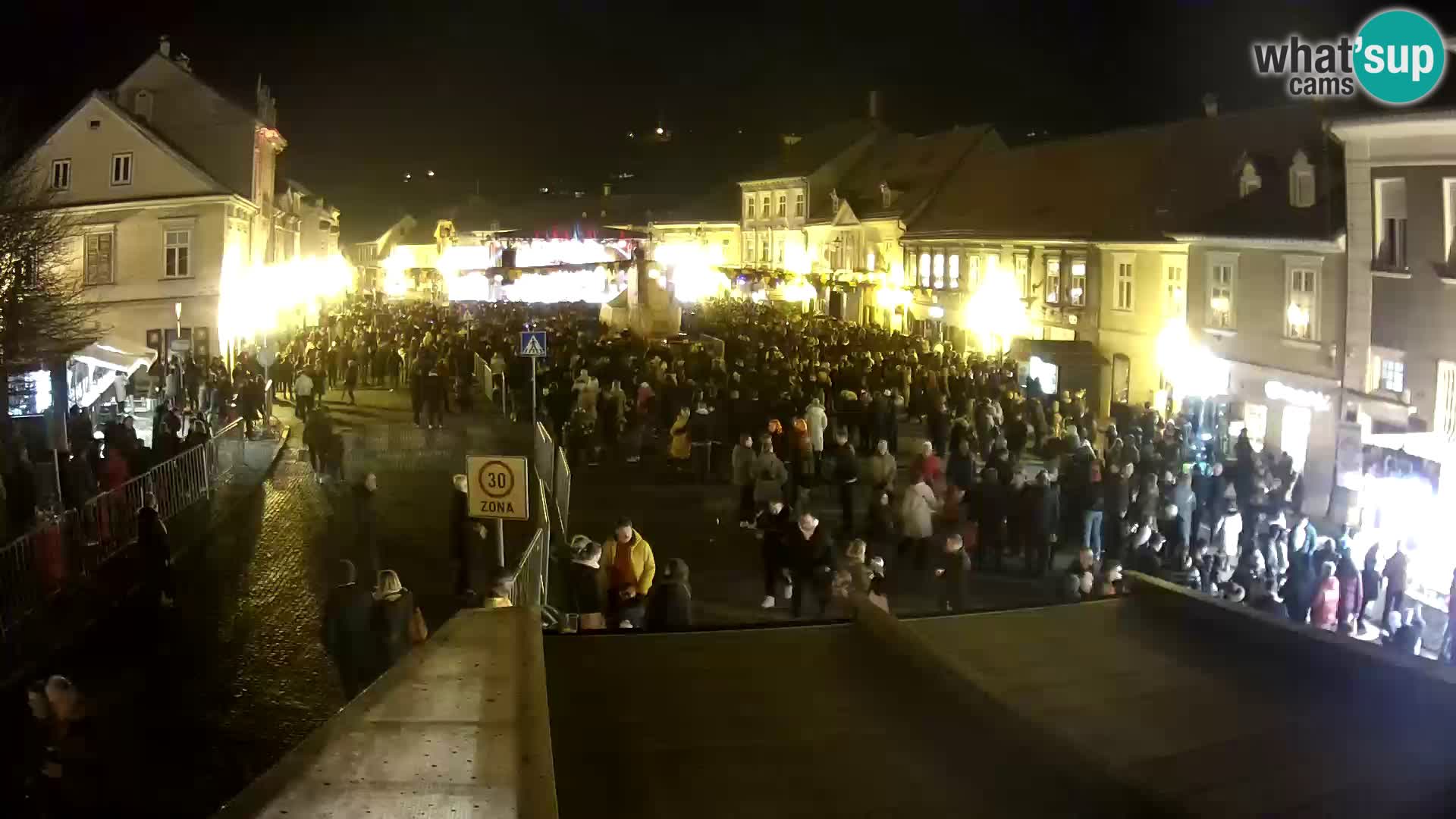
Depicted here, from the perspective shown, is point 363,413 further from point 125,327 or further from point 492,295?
point 492,295

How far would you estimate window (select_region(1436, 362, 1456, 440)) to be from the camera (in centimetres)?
1641

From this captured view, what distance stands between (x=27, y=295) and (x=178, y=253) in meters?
14.2

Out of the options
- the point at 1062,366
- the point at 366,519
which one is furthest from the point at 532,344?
the point at 1062,366

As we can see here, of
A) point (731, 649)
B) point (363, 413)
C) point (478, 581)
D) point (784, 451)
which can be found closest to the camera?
point (731, 649)

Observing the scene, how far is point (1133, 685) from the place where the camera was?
6.54m

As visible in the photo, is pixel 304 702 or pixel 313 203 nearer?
pixel 304 702

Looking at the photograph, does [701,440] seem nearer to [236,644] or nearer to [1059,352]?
[236,644]

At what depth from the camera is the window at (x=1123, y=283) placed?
31062 mm

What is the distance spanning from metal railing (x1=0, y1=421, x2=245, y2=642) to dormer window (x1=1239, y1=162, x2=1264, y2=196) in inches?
812

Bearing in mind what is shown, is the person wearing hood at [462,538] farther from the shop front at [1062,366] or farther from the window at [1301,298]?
the shop front at [1062,366]

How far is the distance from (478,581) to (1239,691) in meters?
9.56

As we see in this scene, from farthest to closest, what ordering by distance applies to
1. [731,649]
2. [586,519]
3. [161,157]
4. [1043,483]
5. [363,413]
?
1. [161,157]
2. [363,413]
3. [586,519]
4. [1043,483]
5. [731,649]

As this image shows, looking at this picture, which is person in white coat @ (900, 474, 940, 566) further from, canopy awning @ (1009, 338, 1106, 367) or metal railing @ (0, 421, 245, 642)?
canopy awning @ (1009, 338, 1106, 367)

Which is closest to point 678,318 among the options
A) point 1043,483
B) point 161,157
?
point 161,157
